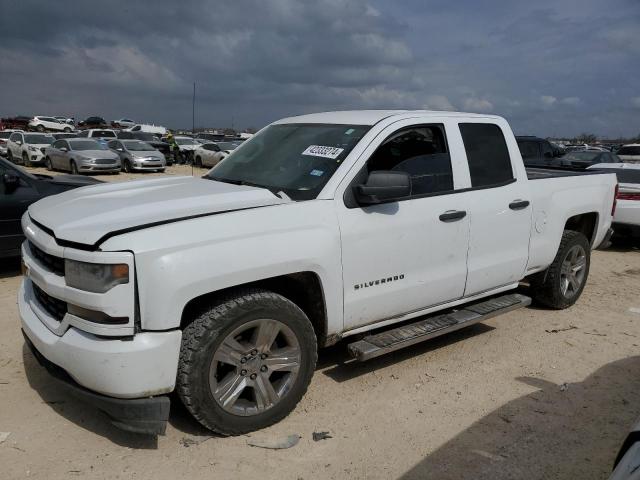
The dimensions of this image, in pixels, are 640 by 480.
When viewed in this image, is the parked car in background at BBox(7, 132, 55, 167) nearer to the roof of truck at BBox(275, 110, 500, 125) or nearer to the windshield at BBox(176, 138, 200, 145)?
the windshield at BBox(176, 138, 200, 145)

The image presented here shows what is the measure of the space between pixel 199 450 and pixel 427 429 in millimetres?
1380

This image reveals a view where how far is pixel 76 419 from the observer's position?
3322mm

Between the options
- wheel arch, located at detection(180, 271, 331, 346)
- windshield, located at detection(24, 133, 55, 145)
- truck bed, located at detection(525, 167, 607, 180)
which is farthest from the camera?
windshield, located at detection(24, 133, 55, 145)

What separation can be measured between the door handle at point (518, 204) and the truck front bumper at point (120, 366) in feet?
9.63

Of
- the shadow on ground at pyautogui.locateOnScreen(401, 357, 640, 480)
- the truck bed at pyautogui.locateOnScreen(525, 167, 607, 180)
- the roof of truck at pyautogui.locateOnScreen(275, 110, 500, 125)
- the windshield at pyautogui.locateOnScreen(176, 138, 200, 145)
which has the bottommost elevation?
the shadow on ground at pyautogui.locateOnScreen(401, 357, 640, 480)

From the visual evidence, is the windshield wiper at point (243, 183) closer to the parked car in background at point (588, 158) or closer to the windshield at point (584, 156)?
the parked car in background at point (588, 158)

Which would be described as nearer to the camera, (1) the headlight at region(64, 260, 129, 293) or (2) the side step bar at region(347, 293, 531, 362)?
(1) the headlight at region(64, 260, 129, 293)

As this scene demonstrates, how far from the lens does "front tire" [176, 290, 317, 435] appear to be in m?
2.88

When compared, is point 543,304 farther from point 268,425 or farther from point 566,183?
point 268,425

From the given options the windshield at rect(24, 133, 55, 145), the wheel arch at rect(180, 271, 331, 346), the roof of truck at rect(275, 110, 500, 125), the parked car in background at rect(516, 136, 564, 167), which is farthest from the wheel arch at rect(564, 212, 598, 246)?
the windshield at rect(24, 133, 55, 145)

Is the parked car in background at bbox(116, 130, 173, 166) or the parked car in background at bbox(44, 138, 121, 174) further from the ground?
the parked car in background at bbox(116, 130, 173, 166)

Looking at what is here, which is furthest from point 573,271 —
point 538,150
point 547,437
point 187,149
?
point 187,149

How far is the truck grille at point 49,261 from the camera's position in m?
2.93

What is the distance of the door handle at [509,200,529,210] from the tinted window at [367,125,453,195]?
71 cm
